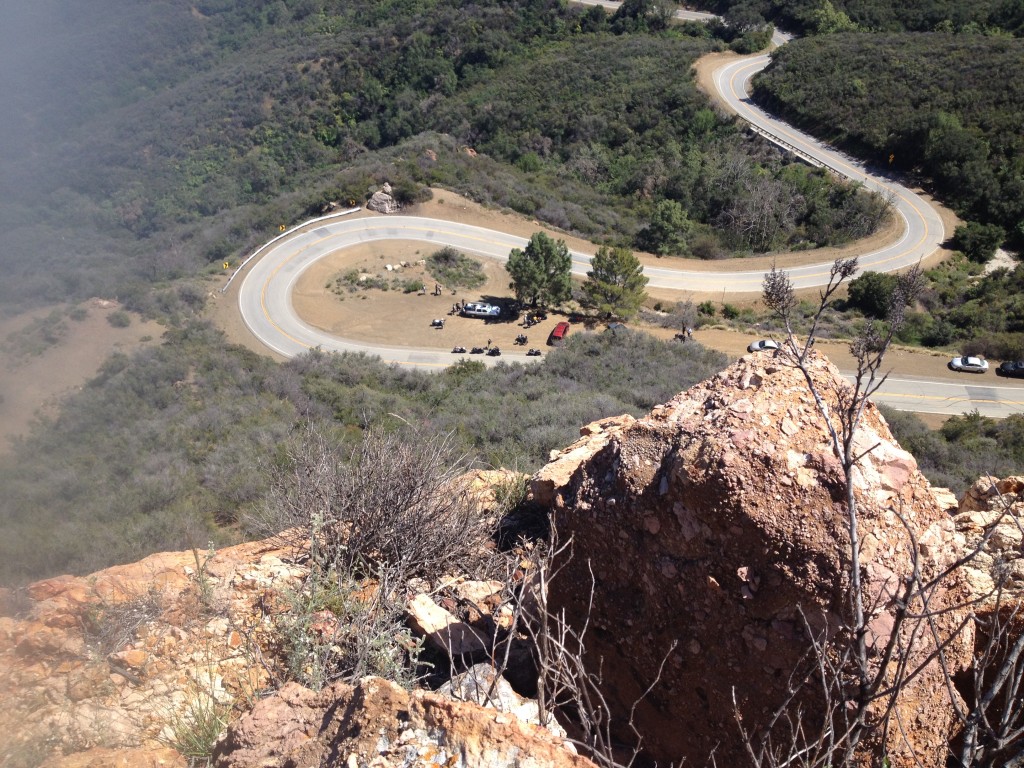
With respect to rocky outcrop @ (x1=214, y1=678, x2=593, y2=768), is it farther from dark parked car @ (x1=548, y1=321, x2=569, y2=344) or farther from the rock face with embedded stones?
dark parked car @ (x1=548, y1=321, x2=569, y2=344)

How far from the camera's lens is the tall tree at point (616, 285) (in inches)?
1438

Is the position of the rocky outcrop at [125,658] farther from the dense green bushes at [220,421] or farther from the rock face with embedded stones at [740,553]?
the rock face with embedded stones at [740,553]

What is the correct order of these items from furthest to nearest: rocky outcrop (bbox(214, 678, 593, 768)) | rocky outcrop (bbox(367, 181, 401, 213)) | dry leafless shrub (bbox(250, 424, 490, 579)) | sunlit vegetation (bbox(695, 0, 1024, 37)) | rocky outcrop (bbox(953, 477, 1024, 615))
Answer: sunlit vegetation (bbox(695, 0, 1024, 37)), rocky outcrop (bbox(367, 181, 401, 213)), dry leafless shrub (bbox(250, 424, 490, 579)), rocky outcrop (bbox(953, 477, 1024, 615)), rocky outcrop (bbox(214, 678, 593, 768))

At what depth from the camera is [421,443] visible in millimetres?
7934

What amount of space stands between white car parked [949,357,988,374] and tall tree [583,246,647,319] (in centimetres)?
1601

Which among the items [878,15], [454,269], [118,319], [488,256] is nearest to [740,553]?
[118,319]

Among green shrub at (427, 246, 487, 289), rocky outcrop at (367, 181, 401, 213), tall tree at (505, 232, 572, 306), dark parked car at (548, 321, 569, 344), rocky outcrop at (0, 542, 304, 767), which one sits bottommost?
dark parked car at (548, 321, 569, 344)

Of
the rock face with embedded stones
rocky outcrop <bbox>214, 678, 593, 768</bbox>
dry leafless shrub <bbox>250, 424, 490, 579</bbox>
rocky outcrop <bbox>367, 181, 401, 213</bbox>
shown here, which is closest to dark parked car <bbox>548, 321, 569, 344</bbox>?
rocky outcrop <bbox>367, 181, 401, 213</bbox>

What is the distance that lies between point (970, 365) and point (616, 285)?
58.7ft

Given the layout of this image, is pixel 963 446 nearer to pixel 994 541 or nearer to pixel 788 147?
pixel 994 541

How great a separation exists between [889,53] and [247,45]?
294 feet

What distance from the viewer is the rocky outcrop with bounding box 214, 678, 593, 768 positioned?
310 cm

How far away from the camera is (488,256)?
44625 mm

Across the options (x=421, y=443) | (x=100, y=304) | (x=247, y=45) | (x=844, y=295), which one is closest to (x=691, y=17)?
(x=844, y=295)
